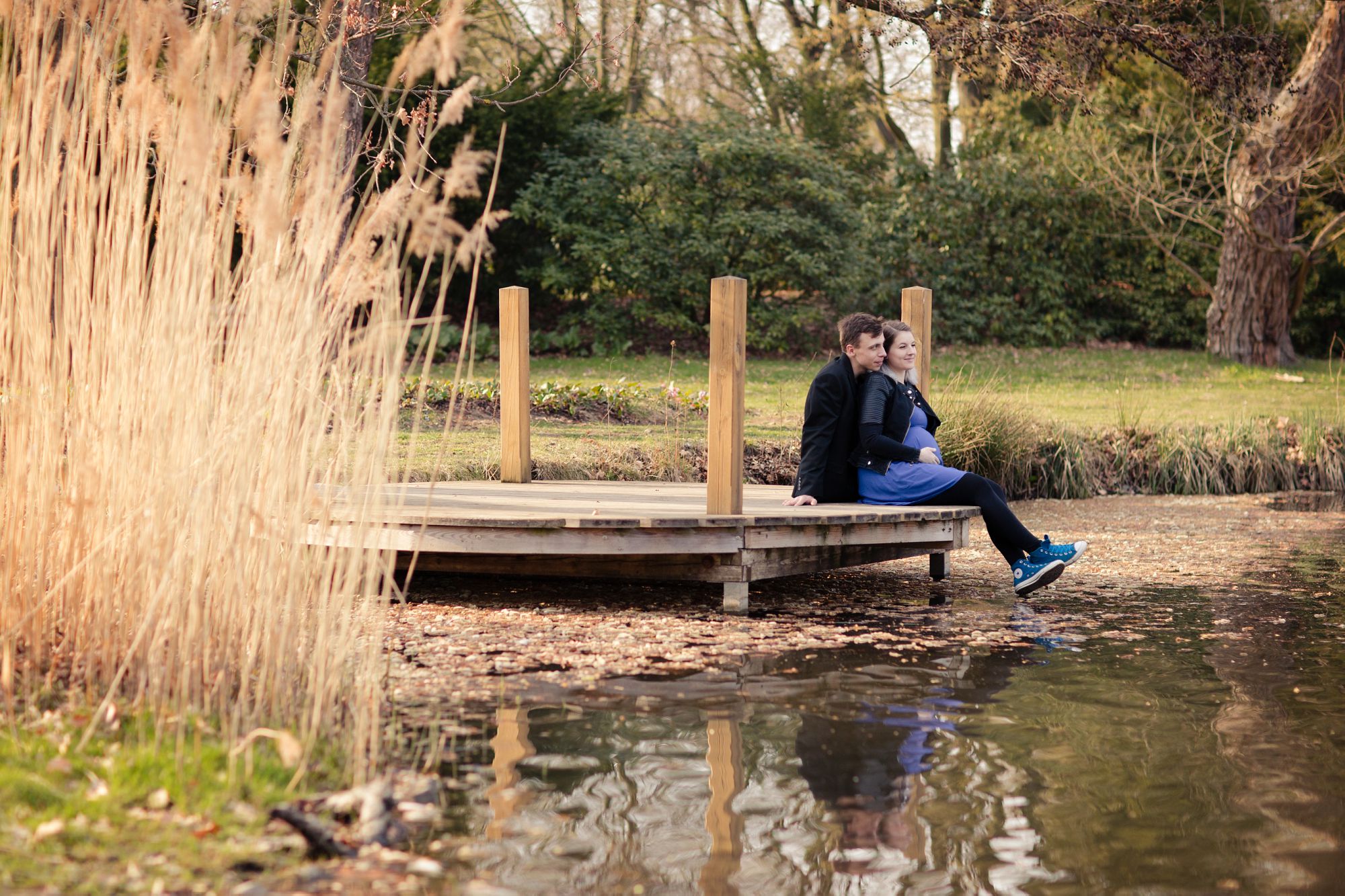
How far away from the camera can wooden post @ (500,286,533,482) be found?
6.95 meters

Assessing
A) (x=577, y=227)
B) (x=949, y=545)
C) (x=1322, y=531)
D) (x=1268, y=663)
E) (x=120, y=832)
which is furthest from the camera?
(x=577, y=227)

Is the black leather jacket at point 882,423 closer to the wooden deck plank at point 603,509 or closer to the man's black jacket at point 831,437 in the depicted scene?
the man's black jacket at point 831,437

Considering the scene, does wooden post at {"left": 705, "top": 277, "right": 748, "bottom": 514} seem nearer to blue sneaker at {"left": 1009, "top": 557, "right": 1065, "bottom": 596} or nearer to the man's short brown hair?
the man's short brown hair

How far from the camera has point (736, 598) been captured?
5.72 metres

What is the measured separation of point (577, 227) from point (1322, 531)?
10.1 m

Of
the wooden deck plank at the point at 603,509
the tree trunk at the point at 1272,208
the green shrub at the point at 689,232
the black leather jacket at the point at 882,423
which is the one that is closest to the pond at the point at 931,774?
the wooden deck plank at the point at 603,509

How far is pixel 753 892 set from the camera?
9.35ft

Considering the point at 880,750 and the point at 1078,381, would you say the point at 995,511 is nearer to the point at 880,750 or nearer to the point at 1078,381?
the point at 880,750

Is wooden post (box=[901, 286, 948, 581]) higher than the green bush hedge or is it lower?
lower

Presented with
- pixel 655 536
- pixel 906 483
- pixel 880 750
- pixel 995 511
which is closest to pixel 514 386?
pixel 655 536

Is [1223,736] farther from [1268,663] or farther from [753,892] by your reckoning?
[753,892]

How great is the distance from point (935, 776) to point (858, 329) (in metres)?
3.07

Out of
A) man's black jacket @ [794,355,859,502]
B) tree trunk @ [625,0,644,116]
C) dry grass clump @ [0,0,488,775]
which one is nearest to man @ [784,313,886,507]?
man's black jacket @ [794,355,859,502]

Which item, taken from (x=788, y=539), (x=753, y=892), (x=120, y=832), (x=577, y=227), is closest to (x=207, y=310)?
(x=120, y=832)
